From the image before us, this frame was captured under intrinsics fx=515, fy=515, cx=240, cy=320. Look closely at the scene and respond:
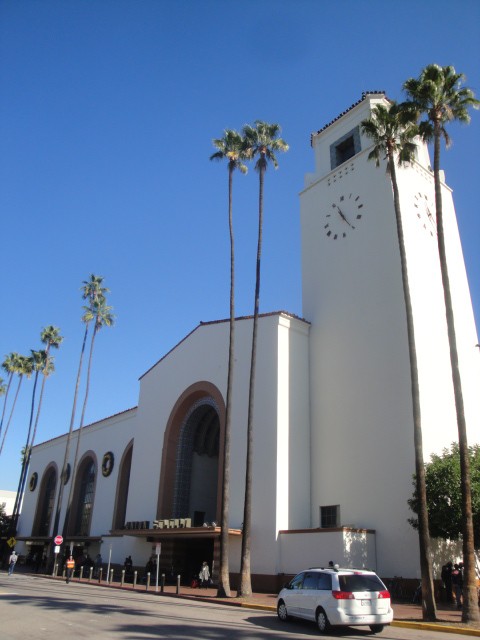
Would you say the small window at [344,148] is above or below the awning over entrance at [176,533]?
above

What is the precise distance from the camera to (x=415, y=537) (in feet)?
69.4

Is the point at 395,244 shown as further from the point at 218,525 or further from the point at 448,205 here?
the point at 218,525

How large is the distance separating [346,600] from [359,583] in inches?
22.6

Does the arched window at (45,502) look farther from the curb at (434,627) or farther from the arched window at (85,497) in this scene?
the curb at (434,627)

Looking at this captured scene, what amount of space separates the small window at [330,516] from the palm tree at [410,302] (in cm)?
848

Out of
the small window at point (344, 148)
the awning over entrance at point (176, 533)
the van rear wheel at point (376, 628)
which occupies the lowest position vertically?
the van rear wheel at point (376, 628)

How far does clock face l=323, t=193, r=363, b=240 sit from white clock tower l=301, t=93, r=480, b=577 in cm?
7

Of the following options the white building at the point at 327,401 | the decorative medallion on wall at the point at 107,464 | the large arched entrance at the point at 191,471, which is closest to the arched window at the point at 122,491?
the decorative medallion on wall at the point at 107,464

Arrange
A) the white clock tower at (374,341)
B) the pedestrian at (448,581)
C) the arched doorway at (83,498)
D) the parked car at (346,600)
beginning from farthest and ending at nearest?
the arched doorway at (83,498)
the white clock tower at (374,341)
the pedestrian at (448,581)
the parked car at (346,600)

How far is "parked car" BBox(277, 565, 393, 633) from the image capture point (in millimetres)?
12133

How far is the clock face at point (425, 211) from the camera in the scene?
2897 centimetres

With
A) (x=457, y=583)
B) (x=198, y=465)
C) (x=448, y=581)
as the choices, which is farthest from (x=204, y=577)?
(x=457, y=583)

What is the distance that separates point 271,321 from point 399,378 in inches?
292

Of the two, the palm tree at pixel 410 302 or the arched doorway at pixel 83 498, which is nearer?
the palm tree at pixel 410 302
